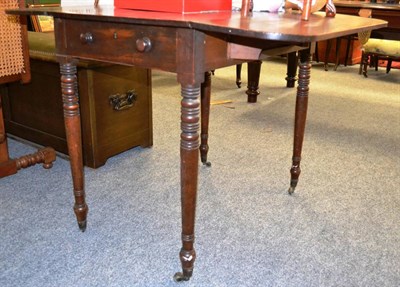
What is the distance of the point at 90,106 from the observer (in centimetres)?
212

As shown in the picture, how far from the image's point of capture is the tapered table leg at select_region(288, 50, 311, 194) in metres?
1.80

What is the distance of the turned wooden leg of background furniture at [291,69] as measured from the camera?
12.6 ft

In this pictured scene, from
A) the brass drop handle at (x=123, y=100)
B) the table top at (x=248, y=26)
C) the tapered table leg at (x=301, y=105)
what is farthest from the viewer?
the brass drop handle at (x=123, y=100)

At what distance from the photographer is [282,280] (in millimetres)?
1393

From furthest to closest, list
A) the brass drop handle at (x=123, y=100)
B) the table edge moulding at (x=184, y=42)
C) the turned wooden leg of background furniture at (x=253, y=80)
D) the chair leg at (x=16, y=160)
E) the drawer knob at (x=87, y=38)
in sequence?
the turned wooden leg of background furniture at (x=253, y=80) → the brass drop handle at (x=123, y=100) → the chair leg at (x=16, y=160) → the drawer knob at (x=87, y=38) → the table edge moulding at (x=184, y=42)

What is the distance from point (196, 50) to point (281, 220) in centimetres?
90

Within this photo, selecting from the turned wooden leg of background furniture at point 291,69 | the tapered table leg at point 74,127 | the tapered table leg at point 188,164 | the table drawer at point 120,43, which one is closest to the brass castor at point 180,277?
the tapered table leg at point 188,164

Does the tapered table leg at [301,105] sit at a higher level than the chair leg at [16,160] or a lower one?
higher

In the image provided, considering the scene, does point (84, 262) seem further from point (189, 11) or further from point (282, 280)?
point (189, 11)

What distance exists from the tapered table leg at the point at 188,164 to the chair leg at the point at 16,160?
1.12 metres

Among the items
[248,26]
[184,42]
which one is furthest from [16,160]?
[248,26]

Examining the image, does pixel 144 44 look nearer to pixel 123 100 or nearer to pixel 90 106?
pixel 90 106

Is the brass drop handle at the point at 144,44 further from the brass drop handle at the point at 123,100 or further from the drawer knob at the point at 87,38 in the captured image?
the brass drop handle at the point at 123,100

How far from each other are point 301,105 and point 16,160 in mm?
1376
